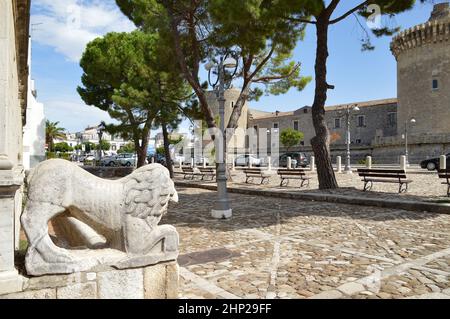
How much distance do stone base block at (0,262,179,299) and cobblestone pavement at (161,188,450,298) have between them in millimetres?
444

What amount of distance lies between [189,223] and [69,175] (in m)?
4.72

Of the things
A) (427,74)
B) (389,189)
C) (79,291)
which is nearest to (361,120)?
(427,74)

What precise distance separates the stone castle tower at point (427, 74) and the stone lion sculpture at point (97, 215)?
4375 centimetres

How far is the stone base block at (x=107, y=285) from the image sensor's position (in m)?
2.50

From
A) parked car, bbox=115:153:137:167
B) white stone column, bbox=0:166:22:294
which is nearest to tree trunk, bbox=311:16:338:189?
white stone column, bbox=0:166:22:294

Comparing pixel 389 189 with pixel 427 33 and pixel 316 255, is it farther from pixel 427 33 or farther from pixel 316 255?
pixel 427 33

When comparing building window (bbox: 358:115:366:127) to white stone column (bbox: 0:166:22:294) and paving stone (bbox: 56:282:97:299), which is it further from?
white stone column (bbox: 0:166:22:294)

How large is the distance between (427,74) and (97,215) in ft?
153

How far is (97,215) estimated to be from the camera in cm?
281

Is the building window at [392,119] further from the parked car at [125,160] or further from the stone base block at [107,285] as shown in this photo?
the stone base block at [107,285]

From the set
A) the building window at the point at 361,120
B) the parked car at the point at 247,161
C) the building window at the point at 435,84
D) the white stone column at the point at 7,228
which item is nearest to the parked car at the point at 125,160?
the parked car at the point at 247,161

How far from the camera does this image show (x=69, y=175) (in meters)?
2.72
